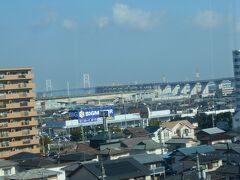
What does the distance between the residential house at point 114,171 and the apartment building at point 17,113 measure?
389cm

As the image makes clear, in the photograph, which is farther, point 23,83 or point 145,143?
point 23,83

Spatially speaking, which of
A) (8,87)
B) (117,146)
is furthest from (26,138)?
(117,146)

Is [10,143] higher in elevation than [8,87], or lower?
lower

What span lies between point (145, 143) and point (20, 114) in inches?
112

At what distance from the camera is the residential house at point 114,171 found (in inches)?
210

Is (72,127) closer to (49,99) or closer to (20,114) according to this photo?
(20,114)

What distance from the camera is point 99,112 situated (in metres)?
12.2

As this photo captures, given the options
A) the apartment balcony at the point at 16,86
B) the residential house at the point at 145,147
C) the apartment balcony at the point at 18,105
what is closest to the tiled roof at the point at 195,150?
the residential house at the point at 145,147

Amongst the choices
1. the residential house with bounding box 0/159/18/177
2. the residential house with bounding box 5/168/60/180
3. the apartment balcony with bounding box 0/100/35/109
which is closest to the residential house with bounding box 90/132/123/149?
the apartment balcony with bounding box 0/100/35/109

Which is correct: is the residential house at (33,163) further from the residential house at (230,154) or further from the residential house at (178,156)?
the residential house at (230,154)

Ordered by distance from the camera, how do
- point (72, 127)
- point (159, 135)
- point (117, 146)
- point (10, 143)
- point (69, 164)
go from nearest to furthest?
point (69, 164) → point (117, 146) → point (10, 143) → point (159, 135) → point (72, 127)

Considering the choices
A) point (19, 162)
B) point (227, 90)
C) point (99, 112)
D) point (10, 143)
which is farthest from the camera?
point (227, 90)

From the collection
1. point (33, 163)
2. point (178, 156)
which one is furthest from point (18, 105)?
→ point (178, 156)

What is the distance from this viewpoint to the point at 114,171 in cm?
541
